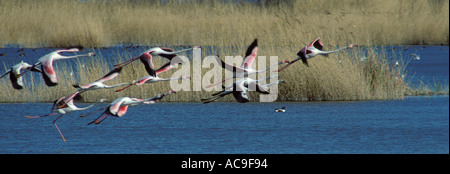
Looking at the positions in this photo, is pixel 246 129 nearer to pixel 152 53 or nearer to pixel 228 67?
pixel 152 53

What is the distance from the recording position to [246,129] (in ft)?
29.1

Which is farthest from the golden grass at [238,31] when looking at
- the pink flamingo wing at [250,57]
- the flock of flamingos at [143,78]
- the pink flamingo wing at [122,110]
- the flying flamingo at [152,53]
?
the pink flamingo wing at [122,110]

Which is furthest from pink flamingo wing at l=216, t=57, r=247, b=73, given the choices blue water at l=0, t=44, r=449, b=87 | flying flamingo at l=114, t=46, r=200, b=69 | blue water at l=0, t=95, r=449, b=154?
blue water at l=0, t=44, r=449, b=87

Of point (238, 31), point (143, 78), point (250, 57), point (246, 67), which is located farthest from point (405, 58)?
point (143, 78)

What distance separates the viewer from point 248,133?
338 inches

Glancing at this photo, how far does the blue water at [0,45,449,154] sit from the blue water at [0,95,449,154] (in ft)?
0.04

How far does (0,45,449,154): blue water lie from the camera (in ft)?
24.9

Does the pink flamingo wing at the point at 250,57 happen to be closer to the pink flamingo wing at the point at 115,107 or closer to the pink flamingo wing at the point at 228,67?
the pink flamingo wing at the point at 228,67

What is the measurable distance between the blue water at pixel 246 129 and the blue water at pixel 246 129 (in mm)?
11

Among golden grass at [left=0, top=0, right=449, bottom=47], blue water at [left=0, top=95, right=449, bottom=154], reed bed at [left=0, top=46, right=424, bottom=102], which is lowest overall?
blue water at [left=0, top=95, right=449, bottom=154]

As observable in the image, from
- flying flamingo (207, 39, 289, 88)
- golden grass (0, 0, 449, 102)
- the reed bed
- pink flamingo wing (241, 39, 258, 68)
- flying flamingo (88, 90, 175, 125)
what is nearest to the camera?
flying flamingo (88, 90, 175, 125)

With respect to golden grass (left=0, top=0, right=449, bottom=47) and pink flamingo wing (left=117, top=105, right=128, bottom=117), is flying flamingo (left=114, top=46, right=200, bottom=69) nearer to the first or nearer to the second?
pink flamingo wing (left=117, top=105, right=128, bottom=117)

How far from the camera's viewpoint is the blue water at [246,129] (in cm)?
759
